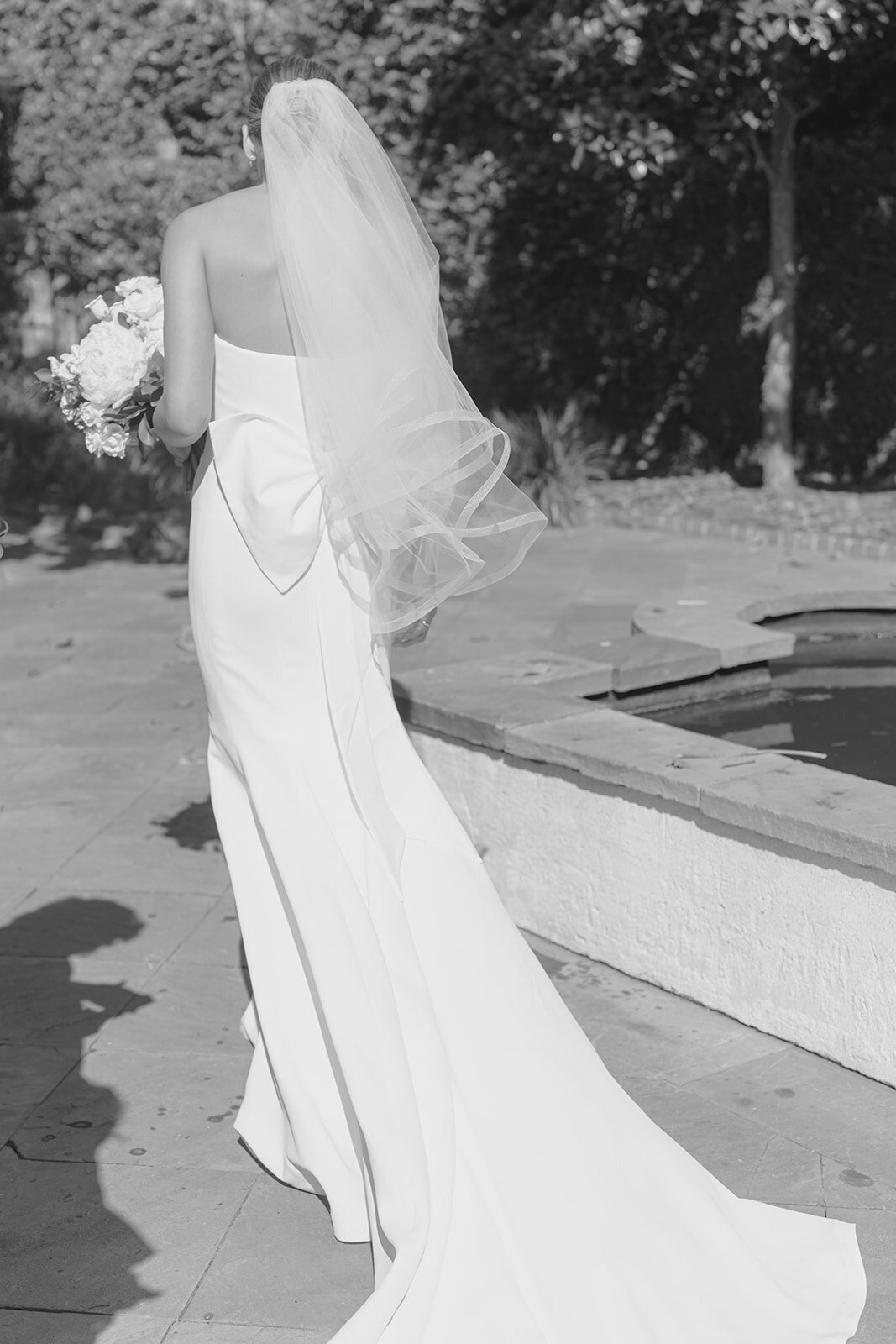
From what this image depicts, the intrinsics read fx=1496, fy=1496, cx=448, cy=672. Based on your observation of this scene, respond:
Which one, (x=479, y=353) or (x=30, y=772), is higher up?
(x=479, y=353)

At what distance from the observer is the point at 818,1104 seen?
131 inches

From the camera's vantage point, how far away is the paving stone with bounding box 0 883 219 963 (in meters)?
4.26

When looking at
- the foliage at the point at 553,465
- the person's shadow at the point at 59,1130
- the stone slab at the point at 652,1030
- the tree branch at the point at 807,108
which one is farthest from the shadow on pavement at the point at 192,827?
the tree branch at the point at 807,108

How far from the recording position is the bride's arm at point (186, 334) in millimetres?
2781

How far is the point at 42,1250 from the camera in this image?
285cm

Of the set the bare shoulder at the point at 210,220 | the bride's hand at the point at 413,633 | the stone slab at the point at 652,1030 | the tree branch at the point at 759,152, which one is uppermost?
the tree branch at the point at 759,152

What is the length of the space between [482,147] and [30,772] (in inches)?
345

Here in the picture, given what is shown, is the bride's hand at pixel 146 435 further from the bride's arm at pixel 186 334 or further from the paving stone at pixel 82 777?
the paving stone at pixel 82 777

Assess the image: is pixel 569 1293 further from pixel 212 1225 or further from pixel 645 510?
pixel 645 510

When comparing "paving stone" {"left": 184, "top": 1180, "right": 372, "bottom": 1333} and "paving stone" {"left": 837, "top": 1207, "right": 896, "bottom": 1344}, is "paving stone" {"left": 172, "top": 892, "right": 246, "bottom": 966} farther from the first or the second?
"paving stone" {"left": 837, "top": 1207, "right": 896, "bottom": 1344}

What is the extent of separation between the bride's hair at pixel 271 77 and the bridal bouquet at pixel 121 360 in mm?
399

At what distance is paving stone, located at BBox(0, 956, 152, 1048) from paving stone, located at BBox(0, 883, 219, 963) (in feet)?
0.19

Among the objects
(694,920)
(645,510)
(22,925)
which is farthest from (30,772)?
(645,510)

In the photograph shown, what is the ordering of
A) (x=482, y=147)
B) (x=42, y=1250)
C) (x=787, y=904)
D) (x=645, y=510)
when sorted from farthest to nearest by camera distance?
(x=482, y=147) → (x=645, y=510) → (x=787, y=904) → (x=42, y=1250)
